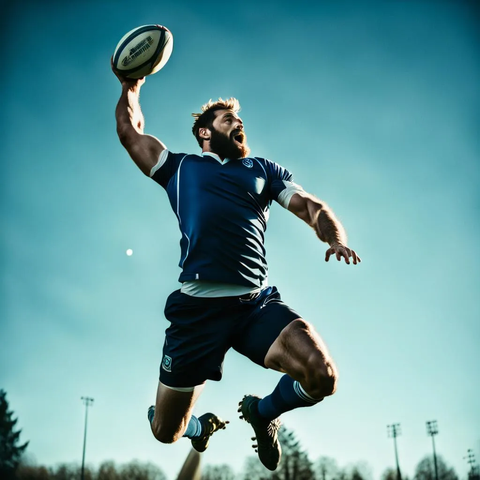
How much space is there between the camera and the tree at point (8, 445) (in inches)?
1828

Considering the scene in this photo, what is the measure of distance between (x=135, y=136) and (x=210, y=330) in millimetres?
2183

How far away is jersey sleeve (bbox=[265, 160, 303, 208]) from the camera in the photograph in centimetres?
498

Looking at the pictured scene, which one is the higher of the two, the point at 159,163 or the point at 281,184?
the point at 159,163

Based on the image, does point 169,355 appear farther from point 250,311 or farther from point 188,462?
point 188,462

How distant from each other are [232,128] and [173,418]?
2.90 metres

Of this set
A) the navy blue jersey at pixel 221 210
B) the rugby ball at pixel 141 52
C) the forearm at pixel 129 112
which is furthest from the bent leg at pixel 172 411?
the rugby ball at pixel 141 52

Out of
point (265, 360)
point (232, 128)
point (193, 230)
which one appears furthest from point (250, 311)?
point (232, 128)

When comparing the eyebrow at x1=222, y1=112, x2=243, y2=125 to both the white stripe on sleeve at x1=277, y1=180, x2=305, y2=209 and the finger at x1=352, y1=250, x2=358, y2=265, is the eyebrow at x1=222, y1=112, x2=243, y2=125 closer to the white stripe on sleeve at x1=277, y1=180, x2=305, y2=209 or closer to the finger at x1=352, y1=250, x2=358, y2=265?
the white stripe on sleeve at x1=277, y1=180, x2=305, y2=209

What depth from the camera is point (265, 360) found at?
4.30 metres

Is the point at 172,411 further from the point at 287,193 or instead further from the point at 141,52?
the point at 141,52

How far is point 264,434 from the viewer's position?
4875 millimetres

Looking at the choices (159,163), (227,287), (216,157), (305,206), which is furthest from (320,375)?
(159,163)

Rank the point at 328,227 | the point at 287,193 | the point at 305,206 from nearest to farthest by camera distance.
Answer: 1. the point at 328,227
2. the point at 305,206
3. the point at 287,193

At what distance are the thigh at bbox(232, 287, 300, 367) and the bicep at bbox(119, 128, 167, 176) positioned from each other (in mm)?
1720
